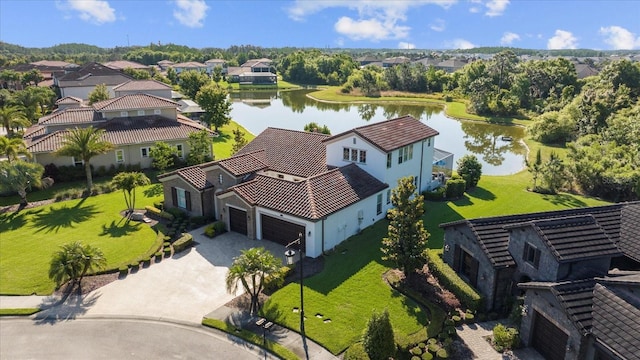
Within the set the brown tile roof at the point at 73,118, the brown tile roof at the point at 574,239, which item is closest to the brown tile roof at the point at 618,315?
the brown tile roof at the point at 574,239

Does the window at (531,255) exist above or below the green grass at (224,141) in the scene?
above

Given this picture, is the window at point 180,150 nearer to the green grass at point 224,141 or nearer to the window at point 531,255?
the green grass at point 224,141

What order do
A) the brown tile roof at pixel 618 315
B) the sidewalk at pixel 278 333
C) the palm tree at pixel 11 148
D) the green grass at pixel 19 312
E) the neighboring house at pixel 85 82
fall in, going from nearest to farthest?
the brown tile roof at pixel 618 315, the sidewalk at pixel 278 333, the green grass at pixel 19 312, the palm tree at pixel 11 148, the neighboring house at pixel 85 82

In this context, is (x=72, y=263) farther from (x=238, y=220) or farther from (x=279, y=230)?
(x=279, y=230)

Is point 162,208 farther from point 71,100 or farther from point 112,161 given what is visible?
point 71,100

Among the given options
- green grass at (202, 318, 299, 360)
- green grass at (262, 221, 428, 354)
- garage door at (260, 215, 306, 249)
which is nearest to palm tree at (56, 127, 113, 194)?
garage door at (260, 215, 306, 249)

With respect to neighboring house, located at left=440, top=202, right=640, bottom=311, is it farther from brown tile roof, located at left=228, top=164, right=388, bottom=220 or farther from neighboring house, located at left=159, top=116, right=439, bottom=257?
neighboring house, located at left=159, top=116, right=439, bottom=257

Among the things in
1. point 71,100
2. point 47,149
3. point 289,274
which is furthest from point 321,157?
point 71,100
